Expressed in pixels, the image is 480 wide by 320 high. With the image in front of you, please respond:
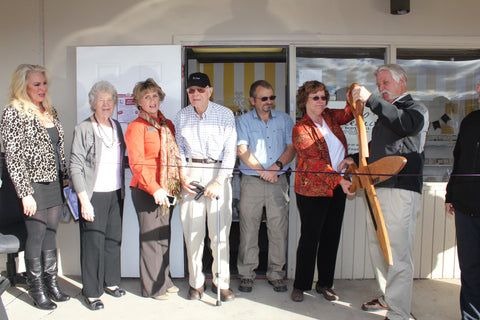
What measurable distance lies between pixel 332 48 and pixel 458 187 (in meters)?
1.72

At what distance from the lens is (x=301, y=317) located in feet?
9.68

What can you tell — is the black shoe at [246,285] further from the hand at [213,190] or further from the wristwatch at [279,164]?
the wristwatch at [279,164]

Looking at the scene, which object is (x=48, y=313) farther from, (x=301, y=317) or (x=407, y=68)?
(x=407, y=68)

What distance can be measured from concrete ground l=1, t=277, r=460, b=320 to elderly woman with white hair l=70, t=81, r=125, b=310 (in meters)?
0.20

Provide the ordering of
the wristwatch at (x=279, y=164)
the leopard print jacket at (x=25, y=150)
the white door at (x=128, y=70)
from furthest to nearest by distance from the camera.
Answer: the white door at (x=128, y=70)
the wristwatch at (x=279, y=164)
the leopard print jacket at (x=25, y=150)

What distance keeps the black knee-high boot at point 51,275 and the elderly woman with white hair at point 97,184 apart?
0.20 m

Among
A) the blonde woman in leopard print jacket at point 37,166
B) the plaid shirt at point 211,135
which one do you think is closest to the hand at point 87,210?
the blonde woman in leopard print jacket at point 37,166

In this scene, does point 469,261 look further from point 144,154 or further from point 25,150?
point 25,150

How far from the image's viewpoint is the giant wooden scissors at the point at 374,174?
234 cm

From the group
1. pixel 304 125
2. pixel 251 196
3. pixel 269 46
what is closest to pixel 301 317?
pixel 251 196

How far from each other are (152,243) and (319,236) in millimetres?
1349

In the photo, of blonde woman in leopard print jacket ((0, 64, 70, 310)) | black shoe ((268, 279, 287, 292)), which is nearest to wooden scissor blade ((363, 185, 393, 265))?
black shoe ((268, 279, 287, 292))

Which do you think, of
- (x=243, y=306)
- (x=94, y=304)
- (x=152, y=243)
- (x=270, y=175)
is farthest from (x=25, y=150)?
(x=243, y=306)

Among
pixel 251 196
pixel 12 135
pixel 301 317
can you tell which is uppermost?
pixel 12 135
